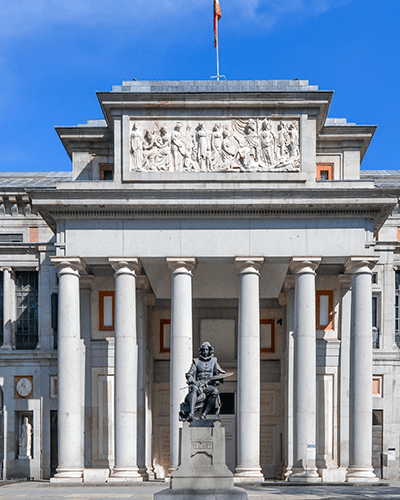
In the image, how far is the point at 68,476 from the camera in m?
41.2

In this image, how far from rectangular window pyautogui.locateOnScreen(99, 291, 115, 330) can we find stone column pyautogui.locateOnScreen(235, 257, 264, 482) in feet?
27.8

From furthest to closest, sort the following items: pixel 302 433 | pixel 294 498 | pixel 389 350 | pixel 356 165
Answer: pixel 389 350
pixel 356 165
pixel 302 433
pixel 294 498

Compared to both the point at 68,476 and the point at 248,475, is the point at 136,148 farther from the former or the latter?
the point at 248,475

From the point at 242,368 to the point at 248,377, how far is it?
54 centimetres

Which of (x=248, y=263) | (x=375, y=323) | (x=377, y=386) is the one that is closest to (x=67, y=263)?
(x=248, y=263)

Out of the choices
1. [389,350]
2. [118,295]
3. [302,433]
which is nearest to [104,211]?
[118,295]

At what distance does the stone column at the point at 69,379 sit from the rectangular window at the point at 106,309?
4.48m

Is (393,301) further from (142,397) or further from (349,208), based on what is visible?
(142,397)

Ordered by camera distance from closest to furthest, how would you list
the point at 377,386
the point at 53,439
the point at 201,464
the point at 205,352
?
the point at 201,464
the point at 205,352
the point at 53,439
the point at 377,386

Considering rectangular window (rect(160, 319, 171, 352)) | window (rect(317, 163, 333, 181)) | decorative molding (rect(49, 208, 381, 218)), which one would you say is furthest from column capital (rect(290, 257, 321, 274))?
rectangular window (rect(160, 319, 171, 352))

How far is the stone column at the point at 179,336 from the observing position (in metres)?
41.3

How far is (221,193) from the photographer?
139 ft

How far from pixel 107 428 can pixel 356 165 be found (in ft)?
64.7

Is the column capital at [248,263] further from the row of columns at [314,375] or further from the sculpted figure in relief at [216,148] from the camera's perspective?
the sculpted figure in relief at [216,148]
